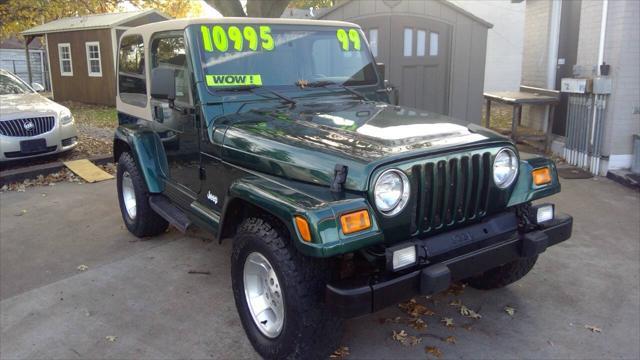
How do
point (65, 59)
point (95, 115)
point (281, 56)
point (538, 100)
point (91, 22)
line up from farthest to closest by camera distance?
point (65, 59)
point (91, 22)
point (95, 115)
point (538, 100)
point (281, 56)

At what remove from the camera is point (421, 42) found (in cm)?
852

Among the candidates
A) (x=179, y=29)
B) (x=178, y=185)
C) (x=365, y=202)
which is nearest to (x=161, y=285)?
(x=178, y=185)

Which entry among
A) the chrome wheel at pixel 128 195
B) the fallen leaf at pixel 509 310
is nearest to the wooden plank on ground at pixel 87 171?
A: the chrome wheel at pixel 128 195

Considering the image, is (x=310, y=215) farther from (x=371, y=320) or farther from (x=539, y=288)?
(x=539, y=288)

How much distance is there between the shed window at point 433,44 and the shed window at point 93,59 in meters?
13.1

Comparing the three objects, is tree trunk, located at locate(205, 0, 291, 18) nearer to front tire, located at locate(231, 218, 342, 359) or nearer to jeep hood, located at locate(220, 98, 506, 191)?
jeep hood, located at locate(220, 98, 506, 191)

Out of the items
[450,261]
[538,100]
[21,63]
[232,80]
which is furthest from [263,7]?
[21,63]

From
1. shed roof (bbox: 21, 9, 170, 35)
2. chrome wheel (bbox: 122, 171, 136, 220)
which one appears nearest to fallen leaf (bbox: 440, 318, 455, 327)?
chrome wheel (bbox: 122, 171, 136, 220)

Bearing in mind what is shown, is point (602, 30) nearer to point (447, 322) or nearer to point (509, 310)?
point (509, 310)

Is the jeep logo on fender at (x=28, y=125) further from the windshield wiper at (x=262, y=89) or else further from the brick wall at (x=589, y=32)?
the brick wall at (x=589, y=32)

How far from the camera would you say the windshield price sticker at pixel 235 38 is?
12.3 feet

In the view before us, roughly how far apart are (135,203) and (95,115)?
443 inches

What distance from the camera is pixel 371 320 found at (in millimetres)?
3598

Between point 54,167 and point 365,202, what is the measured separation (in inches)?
264
